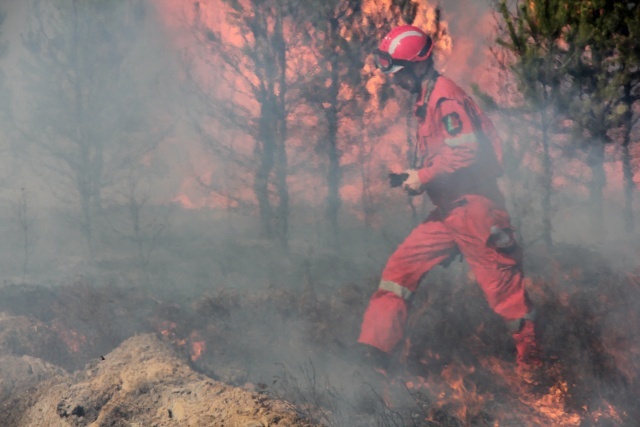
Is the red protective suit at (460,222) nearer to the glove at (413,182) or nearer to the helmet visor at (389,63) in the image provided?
the glove at (413,182)

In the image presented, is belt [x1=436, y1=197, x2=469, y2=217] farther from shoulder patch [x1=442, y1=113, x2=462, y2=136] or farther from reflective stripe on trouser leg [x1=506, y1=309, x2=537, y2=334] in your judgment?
reflective stripe on trouser leg [x1=506, y1=309, x2=537, y2=334]

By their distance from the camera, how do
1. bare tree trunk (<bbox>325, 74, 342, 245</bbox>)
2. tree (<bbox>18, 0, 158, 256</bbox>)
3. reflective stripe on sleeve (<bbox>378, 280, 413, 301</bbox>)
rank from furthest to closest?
tree (<bbox>18, 0, 158, 256</bbox>), bare tree trunk (<bbox>325, 74, 342, 245</bbox>), reflective stripe on sleeve (<bbox>378, 280, 413, 301</bbox>)

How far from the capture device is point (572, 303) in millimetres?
5840

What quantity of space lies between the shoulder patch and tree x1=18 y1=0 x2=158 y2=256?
44.4 feet

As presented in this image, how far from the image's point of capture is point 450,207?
15.8ft

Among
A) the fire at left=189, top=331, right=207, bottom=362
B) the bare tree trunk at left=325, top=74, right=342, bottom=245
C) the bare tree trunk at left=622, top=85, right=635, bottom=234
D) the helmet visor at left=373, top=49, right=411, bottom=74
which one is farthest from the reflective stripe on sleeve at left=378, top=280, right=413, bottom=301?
the bare tree trunk at left=325, top=74, right=342, bottom=245

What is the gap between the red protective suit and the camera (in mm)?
4609

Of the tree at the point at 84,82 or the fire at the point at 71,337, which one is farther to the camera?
Result: the tree at the point at 84,82

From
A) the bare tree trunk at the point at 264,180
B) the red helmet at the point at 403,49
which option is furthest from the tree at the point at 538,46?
the bare tree trunk at the point at 264,180

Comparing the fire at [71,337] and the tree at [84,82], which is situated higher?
the tree at [84,82]

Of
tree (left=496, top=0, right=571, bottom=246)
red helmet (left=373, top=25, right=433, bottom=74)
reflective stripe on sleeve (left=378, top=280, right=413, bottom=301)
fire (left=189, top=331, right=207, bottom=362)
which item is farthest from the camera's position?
fire (left=189, top=331, right=207, bottom=362)

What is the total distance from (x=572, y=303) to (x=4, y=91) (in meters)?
17.7

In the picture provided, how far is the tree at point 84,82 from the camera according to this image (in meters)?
15.9

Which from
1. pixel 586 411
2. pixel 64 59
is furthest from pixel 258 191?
pixel 586 411
